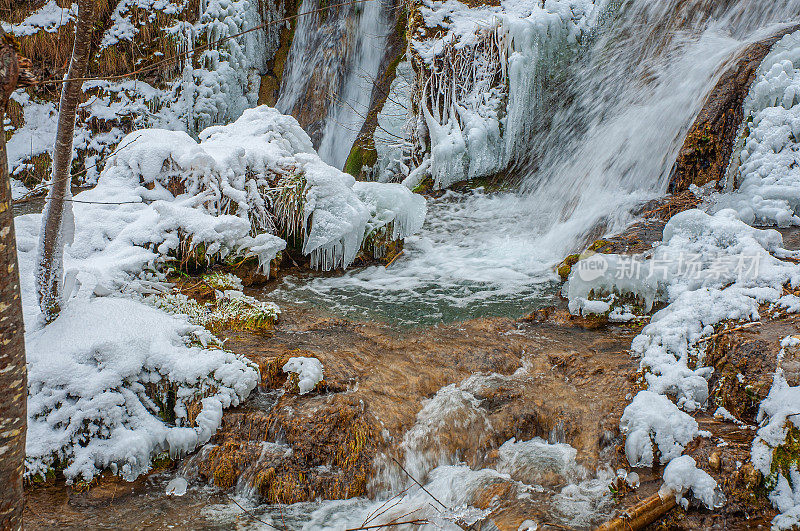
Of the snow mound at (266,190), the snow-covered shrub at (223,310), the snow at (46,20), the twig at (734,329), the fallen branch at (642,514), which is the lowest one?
the fallen branch at (642,514)

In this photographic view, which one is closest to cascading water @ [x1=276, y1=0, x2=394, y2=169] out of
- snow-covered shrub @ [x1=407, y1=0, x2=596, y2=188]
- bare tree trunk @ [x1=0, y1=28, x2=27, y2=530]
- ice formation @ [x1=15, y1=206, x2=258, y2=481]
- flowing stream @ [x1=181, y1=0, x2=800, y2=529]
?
snow-covered shrub @ [x1=407, y1=0, x2=596, y2=188]

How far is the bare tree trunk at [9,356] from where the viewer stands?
1.37 metres

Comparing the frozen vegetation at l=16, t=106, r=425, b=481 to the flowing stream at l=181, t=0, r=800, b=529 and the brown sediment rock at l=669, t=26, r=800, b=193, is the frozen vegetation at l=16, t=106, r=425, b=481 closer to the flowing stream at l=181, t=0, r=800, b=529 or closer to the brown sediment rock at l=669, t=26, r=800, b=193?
the flowing stream at l=181, t=0, r=800, b=529

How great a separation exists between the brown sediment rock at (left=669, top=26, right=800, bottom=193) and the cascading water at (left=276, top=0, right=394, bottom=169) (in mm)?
6700

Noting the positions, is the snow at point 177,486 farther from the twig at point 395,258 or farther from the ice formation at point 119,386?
the twig at point 395,258

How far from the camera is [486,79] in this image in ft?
28.2

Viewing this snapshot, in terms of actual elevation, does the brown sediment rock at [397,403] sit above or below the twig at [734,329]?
below

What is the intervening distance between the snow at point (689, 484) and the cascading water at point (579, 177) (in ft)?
8.07

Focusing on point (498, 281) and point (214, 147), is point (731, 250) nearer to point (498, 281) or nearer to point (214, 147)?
point (498, 281)

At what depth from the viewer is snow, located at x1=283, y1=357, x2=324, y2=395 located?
331 cm

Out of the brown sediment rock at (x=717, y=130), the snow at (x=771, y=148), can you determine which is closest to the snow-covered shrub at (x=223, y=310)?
the snow at (x=771, y=148)

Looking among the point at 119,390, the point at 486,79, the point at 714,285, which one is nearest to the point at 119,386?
the point at 119,390

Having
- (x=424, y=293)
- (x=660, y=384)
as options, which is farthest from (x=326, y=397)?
(x=424, y=293)

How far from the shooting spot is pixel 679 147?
19.4 ft
